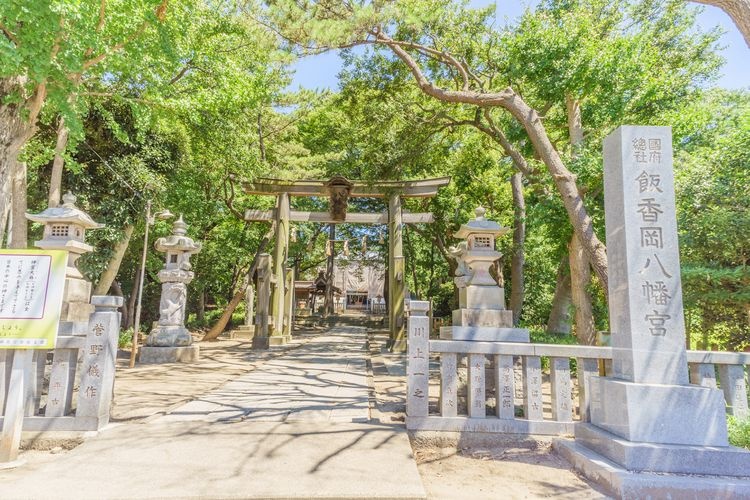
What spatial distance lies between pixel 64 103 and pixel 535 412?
334 inches

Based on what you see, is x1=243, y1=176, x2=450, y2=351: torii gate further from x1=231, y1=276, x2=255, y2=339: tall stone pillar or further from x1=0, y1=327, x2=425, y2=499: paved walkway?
x1=0, y1=327, x2=425, y2=499: paved walkway

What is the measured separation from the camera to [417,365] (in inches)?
162

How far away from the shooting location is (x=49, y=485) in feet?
9.25

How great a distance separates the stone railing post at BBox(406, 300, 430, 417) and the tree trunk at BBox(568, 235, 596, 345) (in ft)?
17.9

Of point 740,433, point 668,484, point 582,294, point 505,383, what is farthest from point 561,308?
point 668,484

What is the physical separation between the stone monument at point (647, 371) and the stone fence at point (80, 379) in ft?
15.1

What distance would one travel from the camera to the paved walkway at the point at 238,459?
2.79m

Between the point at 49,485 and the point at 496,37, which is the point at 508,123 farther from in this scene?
the point at 49,485

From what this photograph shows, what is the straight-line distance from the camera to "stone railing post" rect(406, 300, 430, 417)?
13.4 ft

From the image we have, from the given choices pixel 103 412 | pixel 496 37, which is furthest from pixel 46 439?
pixel 496 37

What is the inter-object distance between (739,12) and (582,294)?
5.54m

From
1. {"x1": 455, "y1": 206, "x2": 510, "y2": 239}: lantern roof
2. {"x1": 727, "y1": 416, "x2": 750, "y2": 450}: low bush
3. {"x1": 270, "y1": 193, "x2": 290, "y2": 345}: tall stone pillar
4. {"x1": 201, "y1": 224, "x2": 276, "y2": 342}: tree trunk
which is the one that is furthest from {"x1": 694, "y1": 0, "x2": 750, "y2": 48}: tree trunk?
{"x1": 201, "y1": 224, "x2": 276, "y2": 342}: tree trunk

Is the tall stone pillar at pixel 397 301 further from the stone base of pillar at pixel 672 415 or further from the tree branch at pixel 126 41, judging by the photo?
the stone base of pillar at pixel 672 415

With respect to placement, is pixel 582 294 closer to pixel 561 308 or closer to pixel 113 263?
pixel 561 308
